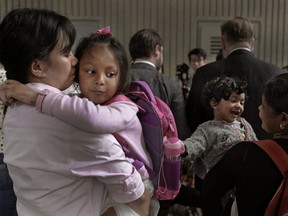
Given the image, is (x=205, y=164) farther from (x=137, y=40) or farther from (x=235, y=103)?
(x=137, y=40)

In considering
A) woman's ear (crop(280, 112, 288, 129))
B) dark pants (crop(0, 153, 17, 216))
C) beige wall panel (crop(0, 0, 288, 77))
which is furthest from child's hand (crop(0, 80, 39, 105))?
beige wall panel (crop(0, 0, 288, 77))

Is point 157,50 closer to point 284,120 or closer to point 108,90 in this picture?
point 284,120

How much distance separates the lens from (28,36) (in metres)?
1.10

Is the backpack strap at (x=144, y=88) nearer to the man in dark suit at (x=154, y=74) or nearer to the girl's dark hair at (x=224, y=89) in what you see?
the girl's dark hair at (x=224, y=89)

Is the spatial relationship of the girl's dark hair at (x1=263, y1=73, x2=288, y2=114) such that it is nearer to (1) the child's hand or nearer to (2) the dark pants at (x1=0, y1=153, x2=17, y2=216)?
(1) the child's hand

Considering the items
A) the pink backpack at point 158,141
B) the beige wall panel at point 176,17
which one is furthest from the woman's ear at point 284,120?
the beige wall panel at point 176,17

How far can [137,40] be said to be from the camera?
327cm

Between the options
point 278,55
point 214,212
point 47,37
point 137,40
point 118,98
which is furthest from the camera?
point 278,55

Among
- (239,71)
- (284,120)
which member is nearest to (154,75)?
(239,71)

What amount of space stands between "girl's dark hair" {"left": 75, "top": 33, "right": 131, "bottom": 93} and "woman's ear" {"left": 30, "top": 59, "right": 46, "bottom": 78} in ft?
0.62

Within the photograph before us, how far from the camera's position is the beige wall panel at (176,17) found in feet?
23.0

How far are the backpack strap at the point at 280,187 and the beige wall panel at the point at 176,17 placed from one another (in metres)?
5.81

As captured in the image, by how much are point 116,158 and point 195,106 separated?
1778 millimetres

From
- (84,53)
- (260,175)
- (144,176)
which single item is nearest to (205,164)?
(260,175)
